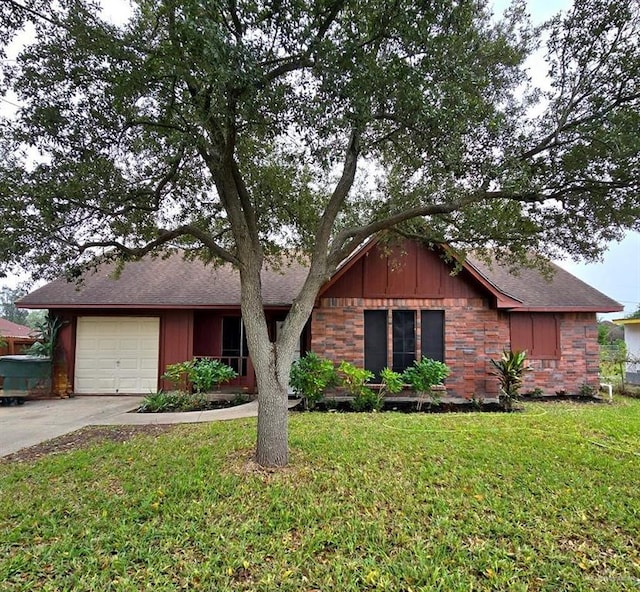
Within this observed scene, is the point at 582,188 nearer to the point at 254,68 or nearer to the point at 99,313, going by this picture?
the point at 254,68

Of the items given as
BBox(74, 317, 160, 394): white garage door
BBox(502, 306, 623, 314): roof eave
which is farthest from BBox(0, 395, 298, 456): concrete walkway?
BBox(502, 306, 623, 314): roof eave

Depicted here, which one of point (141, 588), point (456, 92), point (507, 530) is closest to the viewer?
point (141, 588)

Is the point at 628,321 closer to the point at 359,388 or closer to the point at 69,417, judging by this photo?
the point at 359,388

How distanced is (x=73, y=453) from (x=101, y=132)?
14.6ft

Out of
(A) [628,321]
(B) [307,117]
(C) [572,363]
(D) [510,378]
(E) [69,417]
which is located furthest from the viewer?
(A) [628,321]

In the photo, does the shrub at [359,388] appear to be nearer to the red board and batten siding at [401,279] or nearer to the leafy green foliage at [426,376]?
the leafy green foliage at [426,376]

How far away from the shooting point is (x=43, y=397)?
10281 mm

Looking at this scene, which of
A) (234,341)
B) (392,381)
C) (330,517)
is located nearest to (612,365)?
(392,381)

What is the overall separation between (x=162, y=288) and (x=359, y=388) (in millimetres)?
6394

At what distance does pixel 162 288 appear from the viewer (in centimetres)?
1130

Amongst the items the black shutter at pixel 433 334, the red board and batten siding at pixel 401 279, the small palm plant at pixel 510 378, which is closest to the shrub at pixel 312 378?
the red board and batten siding at pixel 401 279

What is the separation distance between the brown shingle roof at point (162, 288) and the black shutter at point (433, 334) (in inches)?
141

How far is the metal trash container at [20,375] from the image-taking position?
31.4 feet

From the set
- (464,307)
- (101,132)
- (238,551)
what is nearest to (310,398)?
(464,307)
